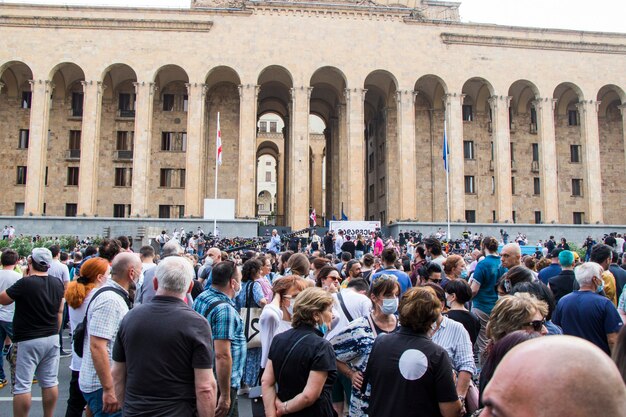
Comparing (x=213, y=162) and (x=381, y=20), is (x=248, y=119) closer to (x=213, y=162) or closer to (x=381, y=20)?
(x=213, y=162)

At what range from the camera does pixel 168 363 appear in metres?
3.74

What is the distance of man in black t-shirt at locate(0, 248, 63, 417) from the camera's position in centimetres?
598

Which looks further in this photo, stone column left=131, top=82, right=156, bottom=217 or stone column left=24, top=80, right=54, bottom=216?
stone column left=131, top=82, right=156, bottom=217

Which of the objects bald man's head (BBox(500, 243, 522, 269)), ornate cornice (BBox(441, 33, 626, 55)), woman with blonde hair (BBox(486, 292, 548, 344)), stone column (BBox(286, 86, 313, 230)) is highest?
ornate cornice (BBox(441, 33, 626, 55))

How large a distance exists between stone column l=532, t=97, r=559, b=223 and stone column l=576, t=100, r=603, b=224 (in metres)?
2.58

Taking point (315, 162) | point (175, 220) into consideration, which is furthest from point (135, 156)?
point (315, 162)

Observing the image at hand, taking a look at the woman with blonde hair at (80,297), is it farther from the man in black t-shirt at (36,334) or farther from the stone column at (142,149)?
the stone column at (142,149)

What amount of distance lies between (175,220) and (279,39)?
14172 millimetres

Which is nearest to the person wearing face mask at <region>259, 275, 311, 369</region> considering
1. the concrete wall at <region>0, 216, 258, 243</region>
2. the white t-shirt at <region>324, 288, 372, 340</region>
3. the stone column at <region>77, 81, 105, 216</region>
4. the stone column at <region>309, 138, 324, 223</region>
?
the white t-shirt at <region>324, 288, 372, 340</region>

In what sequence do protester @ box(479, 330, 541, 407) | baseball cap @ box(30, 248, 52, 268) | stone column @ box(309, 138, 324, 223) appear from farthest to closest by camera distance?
stone column @ box(309, 138, 324, 223)
baseball cap @ box(30, 248, 52, 268)
protester @ box(479, 330, 541, 407)

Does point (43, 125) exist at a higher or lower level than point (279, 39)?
lower

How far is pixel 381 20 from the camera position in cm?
3706

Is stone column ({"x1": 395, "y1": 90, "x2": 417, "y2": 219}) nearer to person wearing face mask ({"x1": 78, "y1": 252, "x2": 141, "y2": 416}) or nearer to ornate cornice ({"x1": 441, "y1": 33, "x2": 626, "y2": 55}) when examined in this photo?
ornate cornice ({"x1": 441, "y1": 33, "x2": 626, "y2": 55})

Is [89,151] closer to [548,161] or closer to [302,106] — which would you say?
[302,106]
